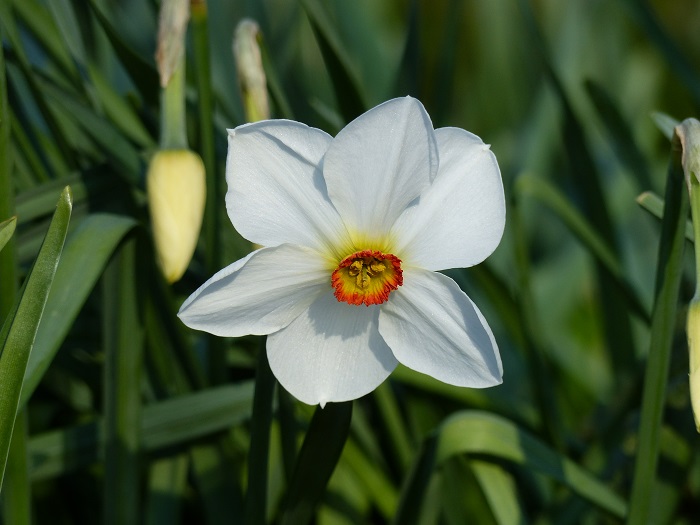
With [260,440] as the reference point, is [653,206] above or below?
above

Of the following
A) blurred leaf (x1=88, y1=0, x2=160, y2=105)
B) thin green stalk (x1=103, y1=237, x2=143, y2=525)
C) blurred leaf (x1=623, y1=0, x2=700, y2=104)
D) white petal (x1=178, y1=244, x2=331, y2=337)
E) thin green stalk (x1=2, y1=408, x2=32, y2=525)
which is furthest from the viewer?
blurred leaf (x1=623, y1=0, x2=700, y2=104)

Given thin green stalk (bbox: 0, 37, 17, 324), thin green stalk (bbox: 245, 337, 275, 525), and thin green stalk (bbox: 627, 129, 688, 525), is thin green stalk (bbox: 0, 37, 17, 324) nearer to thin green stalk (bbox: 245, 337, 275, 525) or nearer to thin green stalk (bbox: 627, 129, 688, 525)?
thin green stalk (bbox: 245, 337, 275, 525)

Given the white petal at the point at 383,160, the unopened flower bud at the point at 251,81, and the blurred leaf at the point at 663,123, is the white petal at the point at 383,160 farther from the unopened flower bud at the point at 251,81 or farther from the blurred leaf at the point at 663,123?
the blurred leaf at the point at 663,123

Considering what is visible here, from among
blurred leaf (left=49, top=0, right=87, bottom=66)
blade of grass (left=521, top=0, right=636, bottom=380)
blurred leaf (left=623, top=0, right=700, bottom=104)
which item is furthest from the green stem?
blurred leaf (left=623, top=0, right=700, bottom=104)

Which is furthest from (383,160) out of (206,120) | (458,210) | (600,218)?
(600,218)

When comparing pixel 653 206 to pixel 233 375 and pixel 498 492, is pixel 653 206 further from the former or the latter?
pixel 233 375
